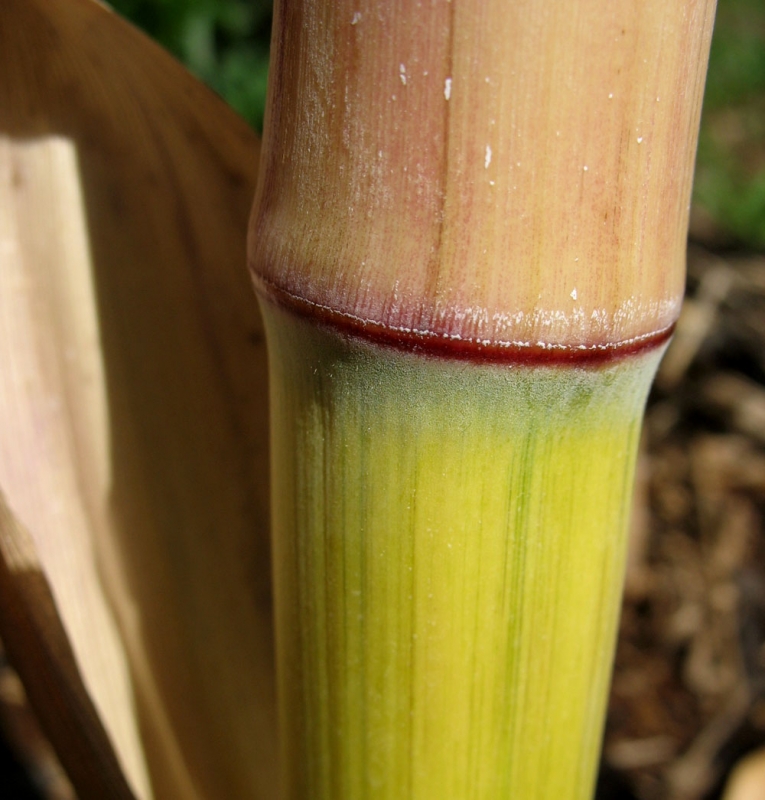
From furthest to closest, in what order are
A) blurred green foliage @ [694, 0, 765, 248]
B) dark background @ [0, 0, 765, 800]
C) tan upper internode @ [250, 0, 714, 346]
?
blurred green foliage @ [694, 0, 765, 248], dark background @ [0, 0, 765, 800], tan upper internode @ [250, 0, 714, 346]

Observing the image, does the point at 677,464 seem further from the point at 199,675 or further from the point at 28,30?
the point at 28,30

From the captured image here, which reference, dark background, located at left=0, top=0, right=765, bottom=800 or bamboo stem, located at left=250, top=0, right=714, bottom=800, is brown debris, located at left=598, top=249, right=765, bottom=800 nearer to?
dark background, located at left=0, top=0, right=765, bottom=800

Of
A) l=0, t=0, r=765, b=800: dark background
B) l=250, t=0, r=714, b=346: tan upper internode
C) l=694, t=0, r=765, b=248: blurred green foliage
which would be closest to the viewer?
l=250, t=0, r=714, b=346: tan upper internode

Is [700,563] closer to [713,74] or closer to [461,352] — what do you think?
[461,352]

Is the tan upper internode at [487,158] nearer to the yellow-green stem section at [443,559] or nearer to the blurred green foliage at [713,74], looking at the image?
the yellow-green stem section at [443,559]

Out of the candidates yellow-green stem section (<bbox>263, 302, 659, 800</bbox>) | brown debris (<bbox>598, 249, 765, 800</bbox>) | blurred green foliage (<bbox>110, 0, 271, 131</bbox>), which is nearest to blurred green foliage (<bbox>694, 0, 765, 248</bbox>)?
brown debris (<bbox>598, 249, 765, 800</bbox>)

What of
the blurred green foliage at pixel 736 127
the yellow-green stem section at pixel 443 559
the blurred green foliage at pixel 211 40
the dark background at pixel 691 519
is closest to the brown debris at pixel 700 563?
the dark background at pixel 691 519
